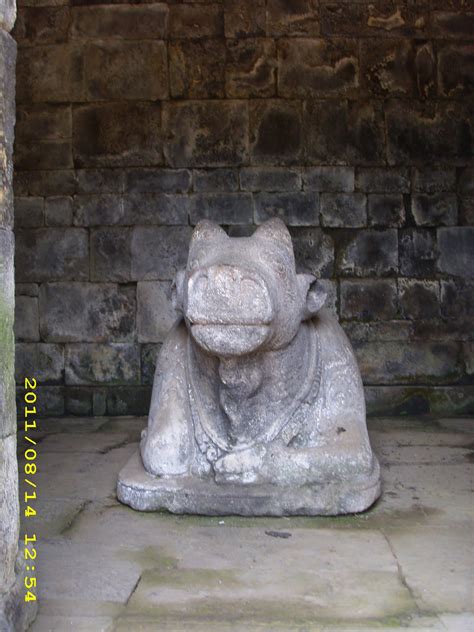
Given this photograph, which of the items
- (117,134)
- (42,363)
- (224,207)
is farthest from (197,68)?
(42,363)

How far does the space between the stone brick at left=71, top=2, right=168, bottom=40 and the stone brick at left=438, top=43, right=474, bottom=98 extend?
82.6 inches

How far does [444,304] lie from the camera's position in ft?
20.4

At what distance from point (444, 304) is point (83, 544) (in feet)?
12.4

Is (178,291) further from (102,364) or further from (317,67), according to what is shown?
(317,67)

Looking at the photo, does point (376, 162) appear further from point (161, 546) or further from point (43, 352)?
point (161, 546)

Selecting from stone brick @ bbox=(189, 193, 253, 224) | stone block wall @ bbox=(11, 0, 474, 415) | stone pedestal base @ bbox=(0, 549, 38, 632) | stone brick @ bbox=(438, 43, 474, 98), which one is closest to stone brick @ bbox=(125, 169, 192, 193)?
stone block wall @ bbox=(11, 0, 474, 415)

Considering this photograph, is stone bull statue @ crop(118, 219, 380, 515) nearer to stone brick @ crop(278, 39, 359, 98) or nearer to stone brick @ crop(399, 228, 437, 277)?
stone brick @ crop(399, 228, 437, 277)

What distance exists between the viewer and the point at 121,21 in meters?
6.09

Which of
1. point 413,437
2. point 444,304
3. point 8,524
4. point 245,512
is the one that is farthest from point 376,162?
point 8,524

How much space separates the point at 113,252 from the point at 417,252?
2.32 meters

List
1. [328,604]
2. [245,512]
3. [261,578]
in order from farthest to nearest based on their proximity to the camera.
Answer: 1. [245,512]
2. [261,578]
3. [328,604]

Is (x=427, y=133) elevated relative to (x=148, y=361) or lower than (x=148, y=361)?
elevated

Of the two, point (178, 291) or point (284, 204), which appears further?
point (284, 204)

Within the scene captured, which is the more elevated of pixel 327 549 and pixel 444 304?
pixel 444 304
